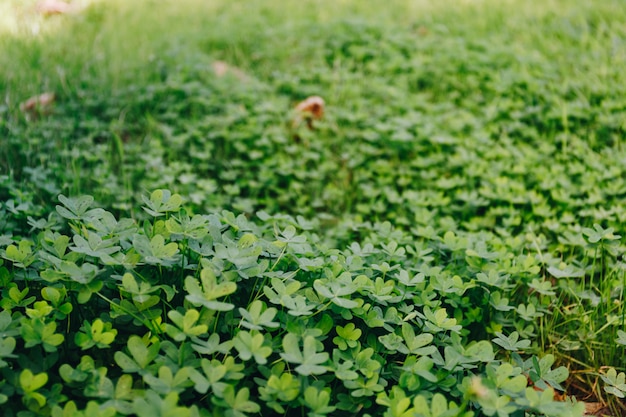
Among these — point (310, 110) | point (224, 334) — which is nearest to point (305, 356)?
point (224, 334)

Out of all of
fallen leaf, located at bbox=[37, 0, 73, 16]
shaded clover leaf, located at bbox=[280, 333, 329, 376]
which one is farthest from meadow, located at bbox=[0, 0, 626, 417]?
fallen leaf, located at bbox=[37, 0, 73, 16]

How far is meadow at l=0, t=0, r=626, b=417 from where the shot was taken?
5.20ft

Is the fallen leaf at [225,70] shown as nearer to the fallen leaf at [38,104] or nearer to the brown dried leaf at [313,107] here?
the brown dried leaf at [313,107]

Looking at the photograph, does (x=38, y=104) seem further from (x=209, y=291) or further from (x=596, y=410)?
(x=596, y=410)

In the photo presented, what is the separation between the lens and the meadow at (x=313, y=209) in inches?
62.4

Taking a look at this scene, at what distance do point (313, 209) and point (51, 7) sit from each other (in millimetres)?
4165

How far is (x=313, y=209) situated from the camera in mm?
3381

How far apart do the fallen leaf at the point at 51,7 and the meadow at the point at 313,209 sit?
0.12 m

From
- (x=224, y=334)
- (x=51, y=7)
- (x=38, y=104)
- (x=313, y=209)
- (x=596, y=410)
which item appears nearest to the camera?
(x=224, y=334)

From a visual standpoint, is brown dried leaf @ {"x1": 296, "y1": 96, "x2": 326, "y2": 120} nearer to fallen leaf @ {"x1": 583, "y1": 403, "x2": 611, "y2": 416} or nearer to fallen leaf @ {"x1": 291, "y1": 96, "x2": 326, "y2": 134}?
fallen leaf @ {"x1": 291, "y1": 96, "x2": 326, "y2": 134}

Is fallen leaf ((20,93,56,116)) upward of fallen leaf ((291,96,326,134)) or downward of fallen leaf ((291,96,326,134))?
upward

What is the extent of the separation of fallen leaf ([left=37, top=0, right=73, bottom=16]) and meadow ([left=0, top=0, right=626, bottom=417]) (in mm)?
121

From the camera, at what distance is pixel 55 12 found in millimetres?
5594

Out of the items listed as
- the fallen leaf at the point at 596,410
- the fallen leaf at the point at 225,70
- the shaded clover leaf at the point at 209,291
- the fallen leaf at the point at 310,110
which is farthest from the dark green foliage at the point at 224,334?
the fallen leaf at the point at 225,70
